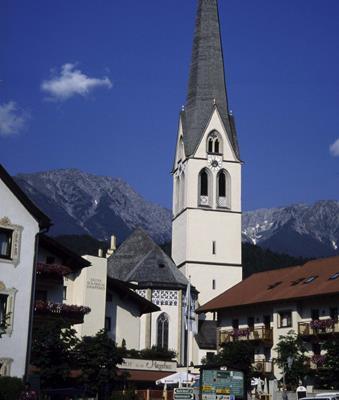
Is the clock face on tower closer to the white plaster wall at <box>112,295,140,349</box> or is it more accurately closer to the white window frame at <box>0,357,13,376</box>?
the white plaster wall at <box>112,295,140,349</box>

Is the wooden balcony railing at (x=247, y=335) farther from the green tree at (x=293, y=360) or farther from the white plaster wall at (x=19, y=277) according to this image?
the white plaster wall at (x=19, y=277)

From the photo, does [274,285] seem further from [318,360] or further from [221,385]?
[221,385]

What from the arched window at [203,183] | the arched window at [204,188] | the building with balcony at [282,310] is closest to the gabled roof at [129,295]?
the building with balcony at [282,310]

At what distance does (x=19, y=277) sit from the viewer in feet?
121

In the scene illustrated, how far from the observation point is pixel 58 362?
122ft

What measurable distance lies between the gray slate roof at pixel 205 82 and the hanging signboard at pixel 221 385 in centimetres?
6070

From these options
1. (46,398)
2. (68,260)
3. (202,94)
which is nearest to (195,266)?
(202,94)

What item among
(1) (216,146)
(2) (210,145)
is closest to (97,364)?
(2) (210,145)

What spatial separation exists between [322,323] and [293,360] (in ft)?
16.0

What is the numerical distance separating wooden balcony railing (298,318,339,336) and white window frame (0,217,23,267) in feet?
82.8

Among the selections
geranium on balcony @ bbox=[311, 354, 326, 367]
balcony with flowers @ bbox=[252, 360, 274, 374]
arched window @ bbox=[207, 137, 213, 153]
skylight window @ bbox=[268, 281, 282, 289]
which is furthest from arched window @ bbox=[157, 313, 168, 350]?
arched window @ bbox=[207, 137, 213, 153]

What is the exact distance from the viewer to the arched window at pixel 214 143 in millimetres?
90938

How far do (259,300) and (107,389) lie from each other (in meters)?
26.1

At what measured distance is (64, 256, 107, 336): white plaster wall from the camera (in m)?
53.5
